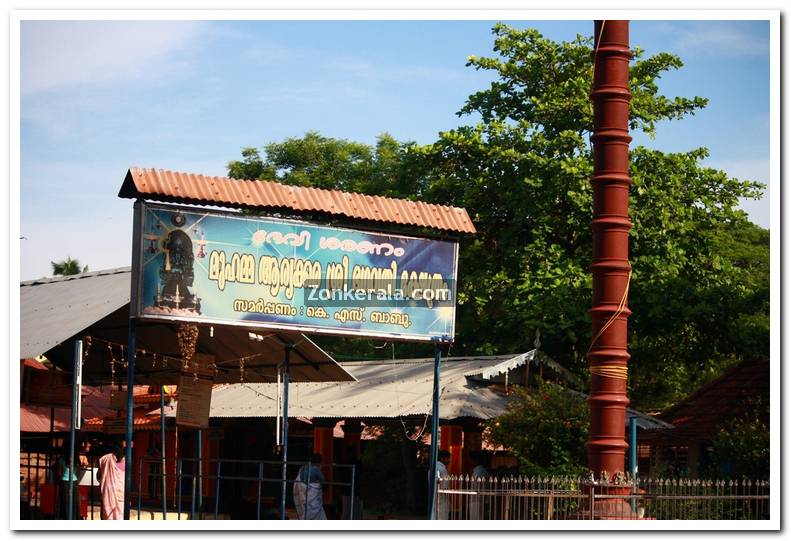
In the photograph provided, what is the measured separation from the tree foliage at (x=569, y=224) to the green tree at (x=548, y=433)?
276 inches

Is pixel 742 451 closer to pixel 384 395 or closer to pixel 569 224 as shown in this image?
pixel 384 395

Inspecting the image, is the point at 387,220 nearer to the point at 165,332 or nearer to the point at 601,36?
the point at 601,36

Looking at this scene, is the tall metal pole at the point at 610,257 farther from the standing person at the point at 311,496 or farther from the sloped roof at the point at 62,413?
the sloped roof at the point at 62,413

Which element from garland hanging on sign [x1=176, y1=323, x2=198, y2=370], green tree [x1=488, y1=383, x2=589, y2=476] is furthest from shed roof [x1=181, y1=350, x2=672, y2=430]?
garland hanging on sign [x1=176, y1=323, x2=198, y2=370]

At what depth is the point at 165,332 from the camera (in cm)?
2464

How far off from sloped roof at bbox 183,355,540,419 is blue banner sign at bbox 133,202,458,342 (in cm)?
535

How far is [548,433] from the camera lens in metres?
23.2

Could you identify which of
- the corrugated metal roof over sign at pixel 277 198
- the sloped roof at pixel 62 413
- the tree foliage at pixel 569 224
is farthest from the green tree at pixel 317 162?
the corrugated metal roof over sign at pixel 277 198

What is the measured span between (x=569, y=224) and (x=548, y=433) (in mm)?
11441

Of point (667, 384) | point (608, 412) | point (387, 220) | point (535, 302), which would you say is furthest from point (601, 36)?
point (667, 384)

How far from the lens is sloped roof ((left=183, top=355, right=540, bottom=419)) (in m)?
25.8

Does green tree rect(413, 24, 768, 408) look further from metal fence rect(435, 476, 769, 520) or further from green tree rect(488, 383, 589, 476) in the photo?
metal fence rect(435, 476, 769, 520)

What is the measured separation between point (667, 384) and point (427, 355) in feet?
23.9

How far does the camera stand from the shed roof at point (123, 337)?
73.1ft
